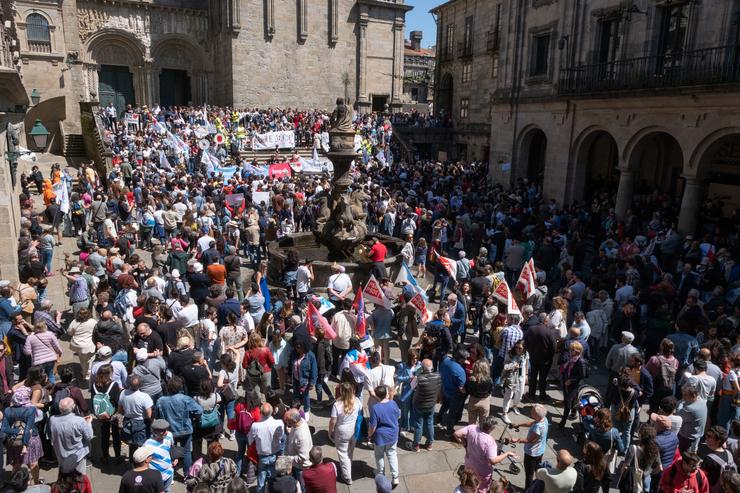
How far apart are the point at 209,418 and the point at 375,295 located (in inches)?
148

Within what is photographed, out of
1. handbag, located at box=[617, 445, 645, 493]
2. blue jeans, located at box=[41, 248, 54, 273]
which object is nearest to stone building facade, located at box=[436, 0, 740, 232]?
handbag, located at box=[617, 445, 645, 493]

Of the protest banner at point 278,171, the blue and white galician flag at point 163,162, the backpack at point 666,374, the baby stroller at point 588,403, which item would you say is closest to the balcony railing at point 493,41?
the protest banner at point 278,171

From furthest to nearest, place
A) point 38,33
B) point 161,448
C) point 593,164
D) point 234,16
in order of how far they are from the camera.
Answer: point 234,16 < point 38,33 < point 593,164 < point 161,448

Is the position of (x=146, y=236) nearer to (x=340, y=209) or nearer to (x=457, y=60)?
(x=340, y=209)

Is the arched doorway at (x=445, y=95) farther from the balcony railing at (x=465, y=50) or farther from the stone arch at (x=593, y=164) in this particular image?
the stone arch at (x=593, y=164)

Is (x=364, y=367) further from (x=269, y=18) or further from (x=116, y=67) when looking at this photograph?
(x=116, y=67)

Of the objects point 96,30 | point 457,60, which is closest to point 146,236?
point 96,30

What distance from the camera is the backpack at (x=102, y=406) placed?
6.84 metres

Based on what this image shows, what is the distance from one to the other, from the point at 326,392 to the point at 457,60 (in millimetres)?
33946

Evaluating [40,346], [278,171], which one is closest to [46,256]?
[40,346]

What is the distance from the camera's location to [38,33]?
28.3 meters

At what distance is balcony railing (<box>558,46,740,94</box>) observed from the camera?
50.1 feet

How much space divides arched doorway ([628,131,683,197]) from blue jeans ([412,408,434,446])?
1676 cm

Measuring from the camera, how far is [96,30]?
33250 millimetres
